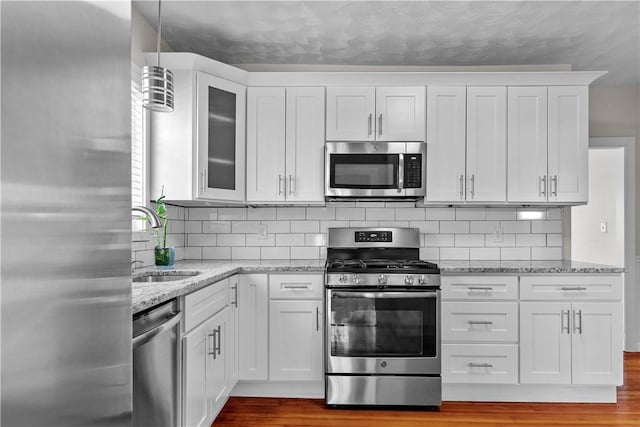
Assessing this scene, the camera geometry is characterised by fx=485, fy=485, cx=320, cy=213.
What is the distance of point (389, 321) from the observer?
298cm

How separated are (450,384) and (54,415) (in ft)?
10.2

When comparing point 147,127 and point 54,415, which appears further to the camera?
point 147,127

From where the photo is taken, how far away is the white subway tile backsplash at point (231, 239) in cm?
377

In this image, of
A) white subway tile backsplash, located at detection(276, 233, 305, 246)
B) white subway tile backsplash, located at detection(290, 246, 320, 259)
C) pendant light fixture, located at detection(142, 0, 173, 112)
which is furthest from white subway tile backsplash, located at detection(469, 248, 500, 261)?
pendant light fixture, located at detection(142, 0, 173, 112)

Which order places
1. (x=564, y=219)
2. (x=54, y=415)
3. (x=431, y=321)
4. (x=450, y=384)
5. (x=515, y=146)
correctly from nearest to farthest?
(x=54, y=415) → (x=431, y=321) → (x=450, y=384) → (x=515, y=146) → (x=564, y=219)

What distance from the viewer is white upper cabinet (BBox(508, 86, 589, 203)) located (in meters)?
3.38

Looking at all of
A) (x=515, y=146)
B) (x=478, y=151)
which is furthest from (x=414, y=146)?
(x=515, y=146)

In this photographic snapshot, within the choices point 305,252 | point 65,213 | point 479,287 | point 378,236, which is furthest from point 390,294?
point 65,213

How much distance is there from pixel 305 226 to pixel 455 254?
46.1 inches

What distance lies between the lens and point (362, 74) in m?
3.40

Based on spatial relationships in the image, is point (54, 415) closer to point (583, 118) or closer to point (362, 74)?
point (362, 74)

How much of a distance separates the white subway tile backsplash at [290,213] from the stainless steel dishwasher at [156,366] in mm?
1819

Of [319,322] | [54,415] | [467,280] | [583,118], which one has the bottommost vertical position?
[319,322]

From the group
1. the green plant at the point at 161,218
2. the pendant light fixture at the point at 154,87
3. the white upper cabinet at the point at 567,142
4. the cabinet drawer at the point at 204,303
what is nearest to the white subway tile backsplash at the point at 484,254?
the white upper cabinet at the point at 567,142
